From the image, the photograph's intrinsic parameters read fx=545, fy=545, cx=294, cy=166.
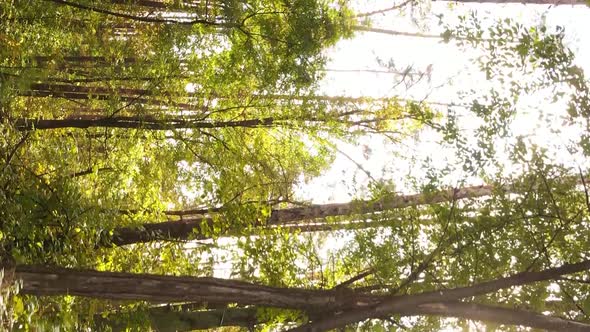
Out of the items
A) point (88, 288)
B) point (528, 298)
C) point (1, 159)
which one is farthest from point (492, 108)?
point (1, 159)

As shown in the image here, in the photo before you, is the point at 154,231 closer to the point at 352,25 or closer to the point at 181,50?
the point at 181,50

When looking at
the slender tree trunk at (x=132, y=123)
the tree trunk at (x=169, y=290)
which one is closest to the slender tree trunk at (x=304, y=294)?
the tree trunk at (x=169, y=290)

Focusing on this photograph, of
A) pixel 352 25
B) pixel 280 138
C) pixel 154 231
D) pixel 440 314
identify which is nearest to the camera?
pixel 440 314

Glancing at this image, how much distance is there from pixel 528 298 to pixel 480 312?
2.10 feet

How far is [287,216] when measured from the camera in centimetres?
743

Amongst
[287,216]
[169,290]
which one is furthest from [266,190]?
[169,290]

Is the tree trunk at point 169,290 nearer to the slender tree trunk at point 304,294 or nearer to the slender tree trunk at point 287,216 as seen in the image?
the slender tree trunk at point 304,294

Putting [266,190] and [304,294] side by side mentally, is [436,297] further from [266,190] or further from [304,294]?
[266,190]

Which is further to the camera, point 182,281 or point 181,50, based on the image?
point 181,50

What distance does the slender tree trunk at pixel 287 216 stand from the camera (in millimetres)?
5805

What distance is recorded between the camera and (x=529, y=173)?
4.72m

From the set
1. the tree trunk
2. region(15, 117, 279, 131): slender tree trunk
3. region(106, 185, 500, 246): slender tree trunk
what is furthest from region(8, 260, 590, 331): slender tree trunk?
region(15, 117, 279, 131): slender tree trunk

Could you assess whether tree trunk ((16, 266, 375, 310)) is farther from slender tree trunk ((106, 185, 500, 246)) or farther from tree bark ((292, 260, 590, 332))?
slender tree trunk ((106, 185, 500, 246))

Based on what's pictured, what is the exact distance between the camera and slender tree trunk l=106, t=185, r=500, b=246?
580 cm
